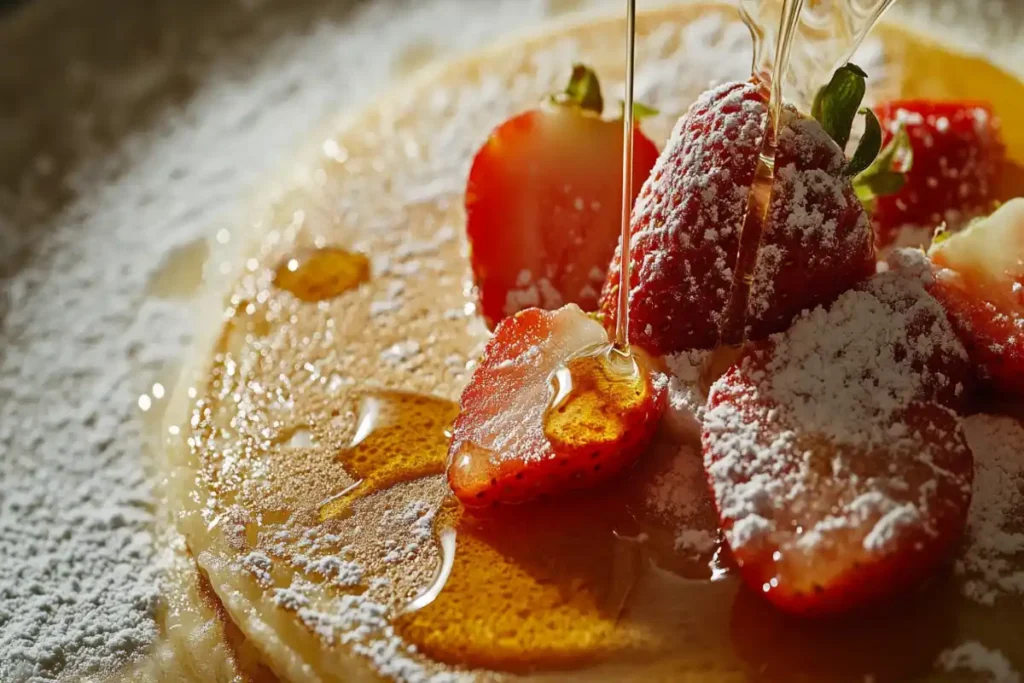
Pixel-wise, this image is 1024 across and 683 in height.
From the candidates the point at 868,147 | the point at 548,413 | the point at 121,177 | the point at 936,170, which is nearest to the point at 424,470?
the point at 548,413

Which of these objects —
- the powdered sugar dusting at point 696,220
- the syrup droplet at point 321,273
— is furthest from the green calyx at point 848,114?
the syrup droplet at point 321,273

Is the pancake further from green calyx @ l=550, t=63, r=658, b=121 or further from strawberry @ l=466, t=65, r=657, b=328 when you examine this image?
green calyx @ l=550, t=63, r=658, b=121

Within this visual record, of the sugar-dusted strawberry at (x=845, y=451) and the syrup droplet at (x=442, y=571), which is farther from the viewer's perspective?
the syrup droplet at (x=442, y=571)

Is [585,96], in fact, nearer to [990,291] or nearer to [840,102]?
[840,102]

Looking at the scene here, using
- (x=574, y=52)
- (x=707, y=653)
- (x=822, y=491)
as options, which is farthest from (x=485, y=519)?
(x=574, y=52)

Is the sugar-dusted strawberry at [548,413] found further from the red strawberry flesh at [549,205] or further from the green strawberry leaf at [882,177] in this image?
the green strawberry leaf at [882,177]

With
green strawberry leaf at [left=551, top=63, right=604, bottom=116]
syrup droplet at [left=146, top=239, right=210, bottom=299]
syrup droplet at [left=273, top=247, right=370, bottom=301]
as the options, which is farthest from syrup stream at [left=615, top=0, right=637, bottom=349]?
syrup droplet at [left=146, top=239, right=210, bottom=299]

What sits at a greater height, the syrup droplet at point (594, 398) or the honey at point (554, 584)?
the syrup droplet at point (594, 398)

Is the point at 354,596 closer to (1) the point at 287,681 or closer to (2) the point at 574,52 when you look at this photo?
(1) the point at 287,681
